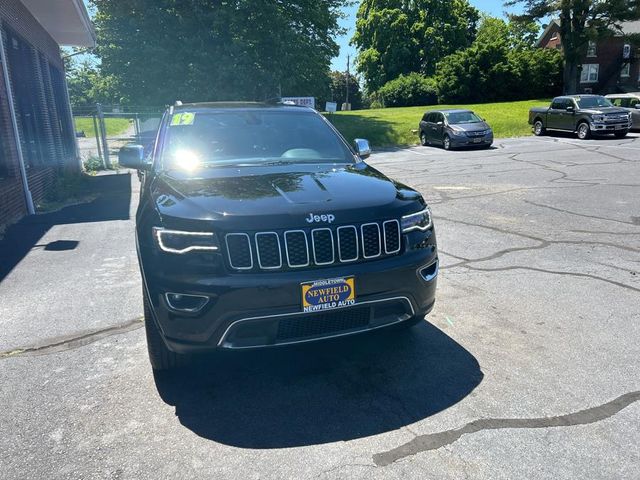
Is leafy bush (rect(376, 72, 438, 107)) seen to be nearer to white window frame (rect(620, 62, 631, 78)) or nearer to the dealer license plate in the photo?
white window frame (rect(620, 62, 631, 78))

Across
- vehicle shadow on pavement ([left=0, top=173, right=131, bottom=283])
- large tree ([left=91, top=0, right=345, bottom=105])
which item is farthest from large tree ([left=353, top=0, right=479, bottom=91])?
vehicle shadow on pavement ([left=0, top=173, right=131, bottom=283])

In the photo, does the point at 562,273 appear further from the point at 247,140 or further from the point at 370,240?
the point at 247,140

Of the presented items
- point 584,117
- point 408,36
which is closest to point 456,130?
point 584,117

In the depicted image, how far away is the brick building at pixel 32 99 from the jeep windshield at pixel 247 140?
5730mm

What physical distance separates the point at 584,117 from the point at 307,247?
72.9 ft

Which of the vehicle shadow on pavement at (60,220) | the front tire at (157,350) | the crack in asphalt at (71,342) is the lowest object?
the crack in asphalt at (71,342)

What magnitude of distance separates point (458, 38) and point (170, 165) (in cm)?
6039

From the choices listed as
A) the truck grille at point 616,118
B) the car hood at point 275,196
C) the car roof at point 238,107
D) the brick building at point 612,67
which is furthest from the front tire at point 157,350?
the brick building at point 612,67

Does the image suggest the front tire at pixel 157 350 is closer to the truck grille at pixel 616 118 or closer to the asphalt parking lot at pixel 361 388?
the asphalt parking lot at pixel 361 388

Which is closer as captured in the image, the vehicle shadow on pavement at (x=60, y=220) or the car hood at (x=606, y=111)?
the vehicle shadow on pavement at (x=60, y=220)

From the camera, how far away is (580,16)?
38031 millimetres

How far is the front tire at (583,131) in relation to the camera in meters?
21.5

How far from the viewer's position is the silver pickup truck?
68.7ft

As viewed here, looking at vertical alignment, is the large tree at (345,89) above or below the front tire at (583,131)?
above
